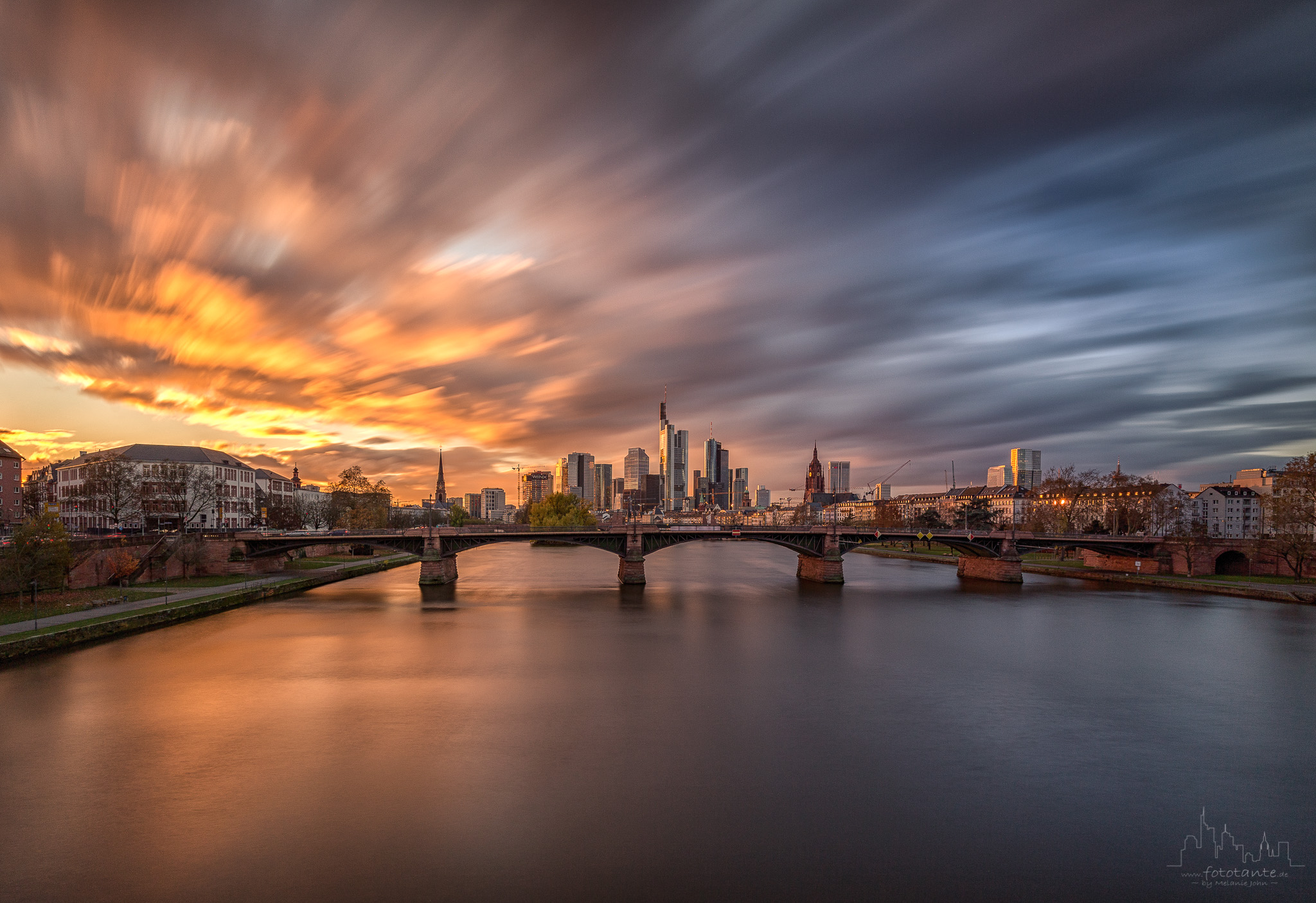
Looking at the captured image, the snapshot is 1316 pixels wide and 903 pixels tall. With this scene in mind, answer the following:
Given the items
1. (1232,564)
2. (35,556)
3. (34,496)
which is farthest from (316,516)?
(1232,564)

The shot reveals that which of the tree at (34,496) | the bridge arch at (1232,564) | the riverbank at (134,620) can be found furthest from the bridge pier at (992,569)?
the tree at (34,496)

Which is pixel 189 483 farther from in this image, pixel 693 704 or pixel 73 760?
pixel 693 704

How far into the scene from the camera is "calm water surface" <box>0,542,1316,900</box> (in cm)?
1503

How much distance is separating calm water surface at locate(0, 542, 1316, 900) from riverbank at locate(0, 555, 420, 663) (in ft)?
4.29

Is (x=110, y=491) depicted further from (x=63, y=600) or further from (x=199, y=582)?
(x=63, y=600)

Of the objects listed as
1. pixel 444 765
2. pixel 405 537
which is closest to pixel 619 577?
pixel 405 537

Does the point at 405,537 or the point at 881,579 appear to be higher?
the point at 405,537

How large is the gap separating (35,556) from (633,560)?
4935 centimetres

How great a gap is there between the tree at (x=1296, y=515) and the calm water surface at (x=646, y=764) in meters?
26.9

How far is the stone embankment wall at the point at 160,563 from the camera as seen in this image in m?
51.2

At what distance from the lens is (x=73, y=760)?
69.3ft

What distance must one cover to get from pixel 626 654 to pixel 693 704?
10513 millimetres
